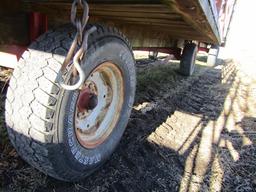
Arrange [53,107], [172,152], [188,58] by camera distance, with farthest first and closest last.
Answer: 1. [188,58]
2. [172,152]
3. [53,107]

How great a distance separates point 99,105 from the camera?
102 inches

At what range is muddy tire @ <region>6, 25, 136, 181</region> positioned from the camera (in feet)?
6.29

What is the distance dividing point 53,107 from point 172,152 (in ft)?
4.99

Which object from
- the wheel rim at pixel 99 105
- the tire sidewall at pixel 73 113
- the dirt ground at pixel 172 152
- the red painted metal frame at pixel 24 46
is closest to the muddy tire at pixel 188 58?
the dirt ground at pixel 172 152

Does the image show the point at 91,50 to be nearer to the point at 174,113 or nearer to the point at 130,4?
the point at 130,4

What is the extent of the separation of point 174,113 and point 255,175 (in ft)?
5.05

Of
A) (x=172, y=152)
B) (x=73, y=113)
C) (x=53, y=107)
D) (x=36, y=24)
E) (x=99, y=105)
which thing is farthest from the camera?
(x=172, y=152)

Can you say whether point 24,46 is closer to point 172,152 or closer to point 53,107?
point 53,107

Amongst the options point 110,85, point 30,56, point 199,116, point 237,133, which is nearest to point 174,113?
point 199,116

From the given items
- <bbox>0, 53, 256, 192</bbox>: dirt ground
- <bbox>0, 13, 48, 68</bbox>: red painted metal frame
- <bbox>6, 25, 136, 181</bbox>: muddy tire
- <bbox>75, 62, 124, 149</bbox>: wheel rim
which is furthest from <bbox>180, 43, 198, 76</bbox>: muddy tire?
<bbox>0, 13, 48, 68</bbox>: red painted metal frame

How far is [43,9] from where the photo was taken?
2.41 metres

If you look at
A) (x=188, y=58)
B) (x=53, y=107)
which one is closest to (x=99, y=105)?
(x=53, y=107)

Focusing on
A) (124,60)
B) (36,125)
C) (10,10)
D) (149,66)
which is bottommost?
(149,66)

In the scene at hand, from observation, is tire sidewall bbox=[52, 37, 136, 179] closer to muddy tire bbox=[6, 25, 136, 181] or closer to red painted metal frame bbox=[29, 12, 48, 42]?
muddy tire bbox=[6, 25, 136, 181]
